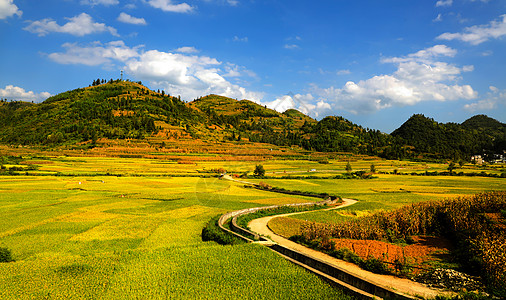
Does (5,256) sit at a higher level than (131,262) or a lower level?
lower

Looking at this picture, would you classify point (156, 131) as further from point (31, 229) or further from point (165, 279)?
point (165, 279)

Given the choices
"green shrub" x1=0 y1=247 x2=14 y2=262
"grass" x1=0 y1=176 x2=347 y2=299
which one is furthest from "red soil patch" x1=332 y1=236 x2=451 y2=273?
"green shrub" x1=0 y1=247 x2=14 y2=262

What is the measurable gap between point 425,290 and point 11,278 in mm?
19972

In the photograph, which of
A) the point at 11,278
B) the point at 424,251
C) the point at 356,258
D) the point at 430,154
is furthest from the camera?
the point at 430,154

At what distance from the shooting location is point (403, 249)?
17016 millimetres

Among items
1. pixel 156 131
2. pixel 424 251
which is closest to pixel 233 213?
pixel 424 251

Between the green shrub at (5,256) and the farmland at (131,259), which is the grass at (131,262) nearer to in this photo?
the farmland at (131,259)

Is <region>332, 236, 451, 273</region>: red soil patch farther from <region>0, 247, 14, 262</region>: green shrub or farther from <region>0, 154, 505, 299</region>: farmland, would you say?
<region>0, 247, 14, 262</region>: green shrub

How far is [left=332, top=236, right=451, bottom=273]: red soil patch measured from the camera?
15273 mm

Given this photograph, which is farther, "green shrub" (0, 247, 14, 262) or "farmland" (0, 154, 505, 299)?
"green shrub" (0, 247, 14, 262)

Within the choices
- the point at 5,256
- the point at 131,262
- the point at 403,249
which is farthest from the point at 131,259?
the point at 403,249

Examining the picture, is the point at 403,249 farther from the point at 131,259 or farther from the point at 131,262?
the point at 131,259

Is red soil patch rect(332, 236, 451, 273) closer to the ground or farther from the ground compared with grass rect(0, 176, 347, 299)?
farther from the ground

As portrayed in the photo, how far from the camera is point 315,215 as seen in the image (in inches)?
1168
